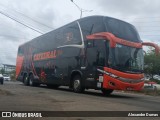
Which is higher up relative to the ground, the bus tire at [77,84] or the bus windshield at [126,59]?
the bus windshield at [126,59]

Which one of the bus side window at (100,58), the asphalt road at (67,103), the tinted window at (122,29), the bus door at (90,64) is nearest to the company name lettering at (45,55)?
the bus door at (90,64)

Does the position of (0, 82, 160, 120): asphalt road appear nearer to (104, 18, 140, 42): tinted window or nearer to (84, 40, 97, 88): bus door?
(84, 40, 97, 88): bus door

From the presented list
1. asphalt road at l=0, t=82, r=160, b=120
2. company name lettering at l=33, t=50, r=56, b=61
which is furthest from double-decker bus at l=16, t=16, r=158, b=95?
asphalt road at l=0, t=82, r=160, b=120

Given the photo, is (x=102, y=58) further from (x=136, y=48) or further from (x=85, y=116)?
(x=85, y=116)

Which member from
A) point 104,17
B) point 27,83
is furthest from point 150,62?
point 104,17

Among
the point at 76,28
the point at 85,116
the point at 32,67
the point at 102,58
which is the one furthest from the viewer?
the point at 32,67

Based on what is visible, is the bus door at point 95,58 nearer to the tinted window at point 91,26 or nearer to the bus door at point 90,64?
the bus door at point 90,64

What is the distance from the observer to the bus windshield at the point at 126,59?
1551 centimetres

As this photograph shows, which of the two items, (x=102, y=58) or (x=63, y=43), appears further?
(x=63, y=43)

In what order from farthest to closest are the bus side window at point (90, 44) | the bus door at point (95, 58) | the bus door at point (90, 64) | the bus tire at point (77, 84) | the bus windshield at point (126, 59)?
the bus tire at point (77, 84) < the bus side window at point (90, 44) < the bus door at point (90, 64) < the bus door at point (95, 58) < the bus windshield at point (126, 59)

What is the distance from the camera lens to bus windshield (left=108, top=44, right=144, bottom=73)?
50.9 ft

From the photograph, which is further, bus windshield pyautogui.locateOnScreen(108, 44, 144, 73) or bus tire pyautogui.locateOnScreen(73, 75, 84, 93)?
bus tire pyautogui.locateOnScreen(73, 75, 84, 93)

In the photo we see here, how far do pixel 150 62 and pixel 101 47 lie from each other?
4679cm

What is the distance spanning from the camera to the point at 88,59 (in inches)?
663
